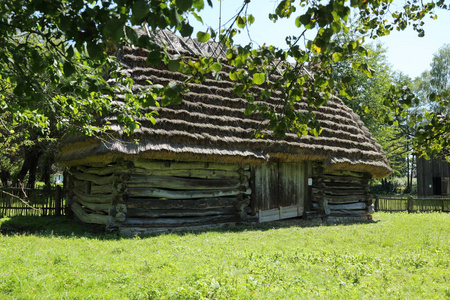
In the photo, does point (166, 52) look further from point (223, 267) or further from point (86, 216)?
point (86, 216)

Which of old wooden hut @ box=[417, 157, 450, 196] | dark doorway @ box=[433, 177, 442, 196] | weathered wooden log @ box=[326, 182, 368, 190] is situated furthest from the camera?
dark doorway @ box=[433, 177, 442, 196]

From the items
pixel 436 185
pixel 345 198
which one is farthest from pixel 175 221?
pixel 436 185

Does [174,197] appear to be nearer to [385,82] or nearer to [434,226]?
[434,226]

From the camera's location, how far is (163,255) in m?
6.31

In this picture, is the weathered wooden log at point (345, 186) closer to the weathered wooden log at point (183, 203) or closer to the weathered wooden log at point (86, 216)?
the weathered wooden log at point (183, 203)

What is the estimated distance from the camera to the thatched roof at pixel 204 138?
8672mm

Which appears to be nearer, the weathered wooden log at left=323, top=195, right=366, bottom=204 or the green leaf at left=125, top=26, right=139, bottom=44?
the green leaf at left=125, top=26, right=139, bottom=44

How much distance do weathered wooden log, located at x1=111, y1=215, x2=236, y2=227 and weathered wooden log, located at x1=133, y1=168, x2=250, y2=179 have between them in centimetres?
110

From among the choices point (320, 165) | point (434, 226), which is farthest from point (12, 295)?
point (434, 226)

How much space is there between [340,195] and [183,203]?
651 centimetres

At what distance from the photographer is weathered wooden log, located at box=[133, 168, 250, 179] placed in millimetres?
9289

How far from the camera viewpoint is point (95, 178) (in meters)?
10.1

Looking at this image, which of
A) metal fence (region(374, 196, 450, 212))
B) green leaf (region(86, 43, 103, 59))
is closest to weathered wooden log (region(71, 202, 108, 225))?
green leaf (region(86, 43, 103, 59))

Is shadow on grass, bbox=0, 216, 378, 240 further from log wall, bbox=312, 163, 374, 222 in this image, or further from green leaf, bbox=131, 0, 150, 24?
green leaf, bbox=131, 0, 150, 24
